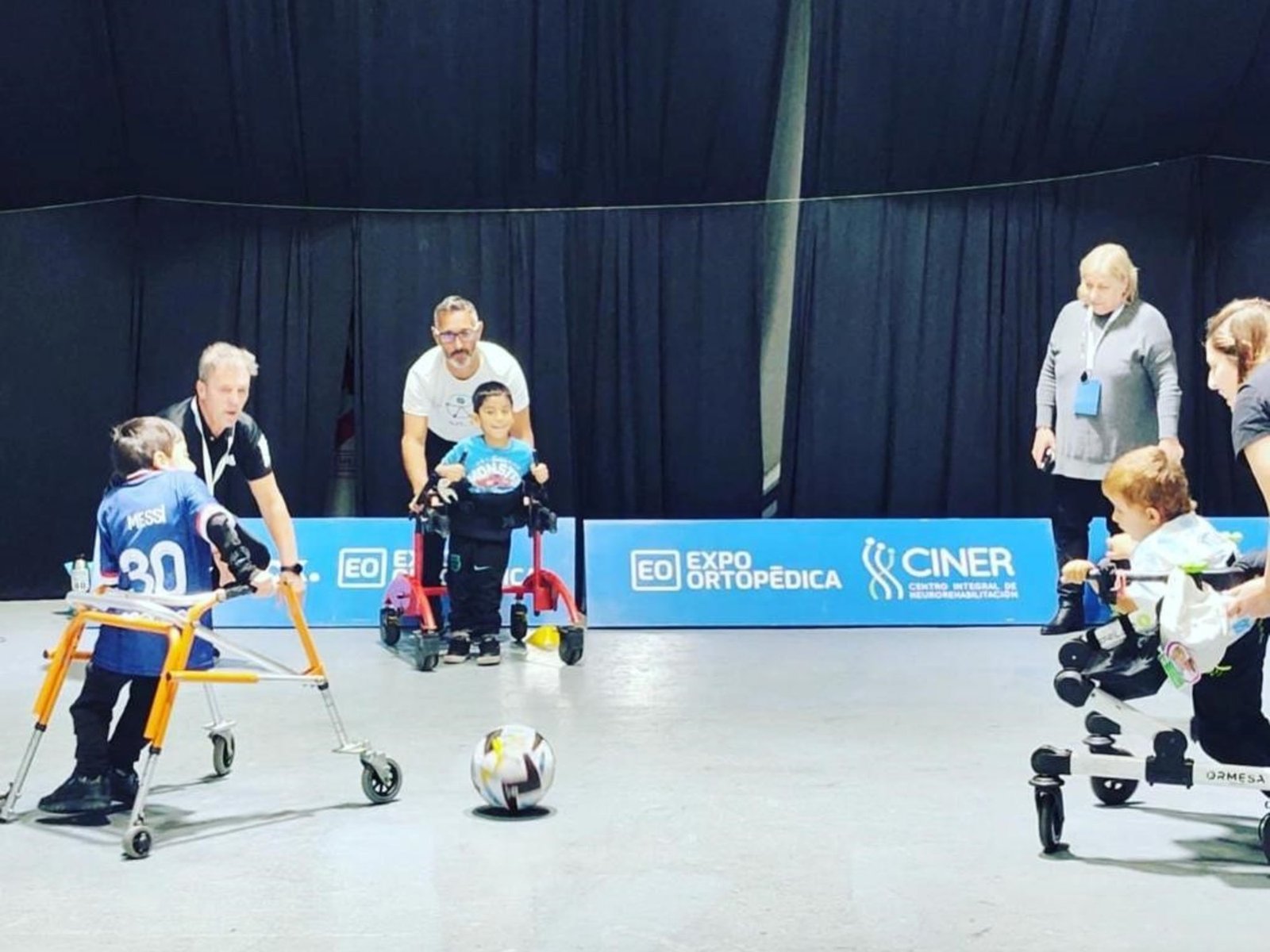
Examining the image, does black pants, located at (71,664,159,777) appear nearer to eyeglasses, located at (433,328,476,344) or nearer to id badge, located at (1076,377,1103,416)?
eyeglasses, located at (433,328,476,344)

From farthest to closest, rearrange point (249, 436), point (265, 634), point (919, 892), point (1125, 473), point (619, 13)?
point (619, 13)
point (265, 634)
point (249, 436)
point (1125, 473)
point (919, 892)

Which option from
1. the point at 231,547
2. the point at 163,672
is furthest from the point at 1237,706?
the point at 163,672

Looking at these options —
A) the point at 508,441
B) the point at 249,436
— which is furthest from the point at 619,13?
the point at 249,436

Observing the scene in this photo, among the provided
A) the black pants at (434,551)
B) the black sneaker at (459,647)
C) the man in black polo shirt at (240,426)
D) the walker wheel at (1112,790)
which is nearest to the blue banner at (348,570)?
the black pants at (434,551)

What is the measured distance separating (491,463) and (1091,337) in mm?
2584

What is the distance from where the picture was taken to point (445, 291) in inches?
320

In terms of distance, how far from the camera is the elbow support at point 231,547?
3357 mm

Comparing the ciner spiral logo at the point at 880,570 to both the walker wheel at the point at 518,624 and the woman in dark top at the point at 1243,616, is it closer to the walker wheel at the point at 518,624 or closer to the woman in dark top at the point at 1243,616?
the walker wheel at the point at 518,624

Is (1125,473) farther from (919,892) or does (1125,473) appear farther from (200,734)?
(200,734)

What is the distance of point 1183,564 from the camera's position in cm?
306

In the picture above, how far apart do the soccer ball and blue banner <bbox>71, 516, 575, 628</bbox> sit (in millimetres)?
3282

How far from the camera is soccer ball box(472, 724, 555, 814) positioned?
3412mm

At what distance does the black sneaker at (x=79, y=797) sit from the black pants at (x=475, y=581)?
2.44m

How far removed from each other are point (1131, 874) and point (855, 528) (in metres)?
3.93
